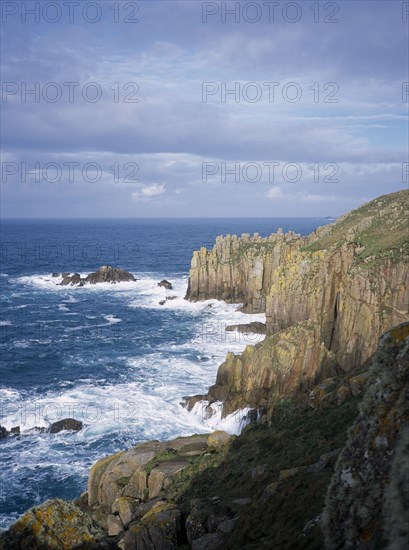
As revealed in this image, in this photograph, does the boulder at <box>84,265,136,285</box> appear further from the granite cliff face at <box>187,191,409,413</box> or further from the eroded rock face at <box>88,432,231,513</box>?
the eroded rock face at <box>88,432,231,513</box>

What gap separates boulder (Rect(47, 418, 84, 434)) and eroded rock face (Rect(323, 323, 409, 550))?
39225 millimetres

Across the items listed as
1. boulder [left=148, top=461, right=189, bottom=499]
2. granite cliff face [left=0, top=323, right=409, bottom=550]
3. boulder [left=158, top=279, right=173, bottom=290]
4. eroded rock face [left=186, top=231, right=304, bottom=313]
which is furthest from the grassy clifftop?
boulder [left=158, top=279, right=173, bottom=290]

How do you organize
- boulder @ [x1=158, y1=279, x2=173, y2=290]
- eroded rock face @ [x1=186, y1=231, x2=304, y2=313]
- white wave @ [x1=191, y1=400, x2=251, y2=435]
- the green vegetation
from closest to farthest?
the green vegetation
white wave @ [x1=191, y1=400, x2=251, y2=435]
eroded rock face @ [x1=186, y1=231, x2=304, y2=313]
boulder @ [x1=158, y1=279, x2=173, y2=290]

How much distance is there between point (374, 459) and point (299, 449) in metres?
18.0

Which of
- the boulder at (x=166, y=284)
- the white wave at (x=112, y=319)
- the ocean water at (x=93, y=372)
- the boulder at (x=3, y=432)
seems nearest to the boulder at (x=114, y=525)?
the ocean water at (x=93, y=372)

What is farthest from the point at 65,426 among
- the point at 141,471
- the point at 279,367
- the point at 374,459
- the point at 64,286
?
the point at 64,286

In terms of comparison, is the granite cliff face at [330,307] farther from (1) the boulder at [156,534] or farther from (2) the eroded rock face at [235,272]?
(1) the boulder at [156,534]

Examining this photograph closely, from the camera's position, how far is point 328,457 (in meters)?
23.3

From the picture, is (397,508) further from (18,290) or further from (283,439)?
(18,290)

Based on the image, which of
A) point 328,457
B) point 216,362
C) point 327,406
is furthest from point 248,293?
point 328,457

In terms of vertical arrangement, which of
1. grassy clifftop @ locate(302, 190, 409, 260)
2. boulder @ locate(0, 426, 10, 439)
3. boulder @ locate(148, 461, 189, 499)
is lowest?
boulder @ locate(0, 426, 10, 439)

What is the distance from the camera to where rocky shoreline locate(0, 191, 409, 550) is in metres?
10.9

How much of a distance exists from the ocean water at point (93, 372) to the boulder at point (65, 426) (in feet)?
2.17

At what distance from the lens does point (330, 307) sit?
58.2 metres
